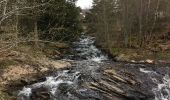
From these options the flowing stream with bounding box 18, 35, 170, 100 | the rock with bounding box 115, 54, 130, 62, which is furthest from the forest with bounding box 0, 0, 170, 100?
the rock with bounding box 115, 54, 130, 62

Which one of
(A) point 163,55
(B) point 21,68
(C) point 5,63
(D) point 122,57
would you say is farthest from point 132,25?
(C) point 5,63

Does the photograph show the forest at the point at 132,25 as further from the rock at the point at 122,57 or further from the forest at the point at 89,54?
the rock at the point at 122,57

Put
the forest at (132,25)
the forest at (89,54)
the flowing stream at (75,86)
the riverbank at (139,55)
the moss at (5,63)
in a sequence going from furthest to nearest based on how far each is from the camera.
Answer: the forest at (132,25), the riverbank at (139,55), the moss at (5,63), the flowing stream at (75,86), the forest at (89,54)

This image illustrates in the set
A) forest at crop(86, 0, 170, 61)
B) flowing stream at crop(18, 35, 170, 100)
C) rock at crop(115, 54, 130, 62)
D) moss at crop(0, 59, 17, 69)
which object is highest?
forest at crop(86, 0, 170, 61)

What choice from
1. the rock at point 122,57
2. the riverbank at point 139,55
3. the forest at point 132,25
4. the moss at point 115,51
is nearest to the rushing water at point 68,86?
the rock at point 122,57

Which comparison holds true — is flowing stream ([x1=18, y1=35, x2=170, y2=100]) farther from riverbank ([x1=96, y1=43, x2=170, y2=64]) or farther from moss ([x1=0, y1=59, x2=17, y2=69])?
riverbank ([x1=96, y1=43, x2=170, y2=64])

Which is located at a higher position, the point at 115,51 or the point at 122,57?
the point at 115,51

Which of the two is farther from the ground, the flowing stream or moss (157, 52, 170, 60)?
moss (157, 52, 170, 60)

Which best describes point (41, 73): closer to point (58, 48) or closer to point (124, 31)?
point (58, 48)

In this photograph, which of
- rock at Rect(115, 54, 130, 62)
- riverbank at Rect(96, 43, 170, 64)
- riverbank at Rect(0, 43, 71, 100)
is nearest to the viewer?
riverbank at Rect(0, 43, 71, 100)

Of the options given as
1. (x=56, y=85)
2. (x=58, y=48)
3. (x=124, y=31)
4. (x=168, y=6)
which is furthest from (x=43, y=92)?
(x=168, y=6)

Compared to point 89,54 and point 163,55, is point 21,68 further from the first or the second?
point 163,55

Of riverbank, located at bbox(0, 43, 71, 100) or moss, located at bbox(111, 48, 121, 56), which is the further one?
moss, located at bbox(111, 48, 121, 56)

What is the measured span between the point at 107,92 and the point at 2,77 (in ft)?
24.4
